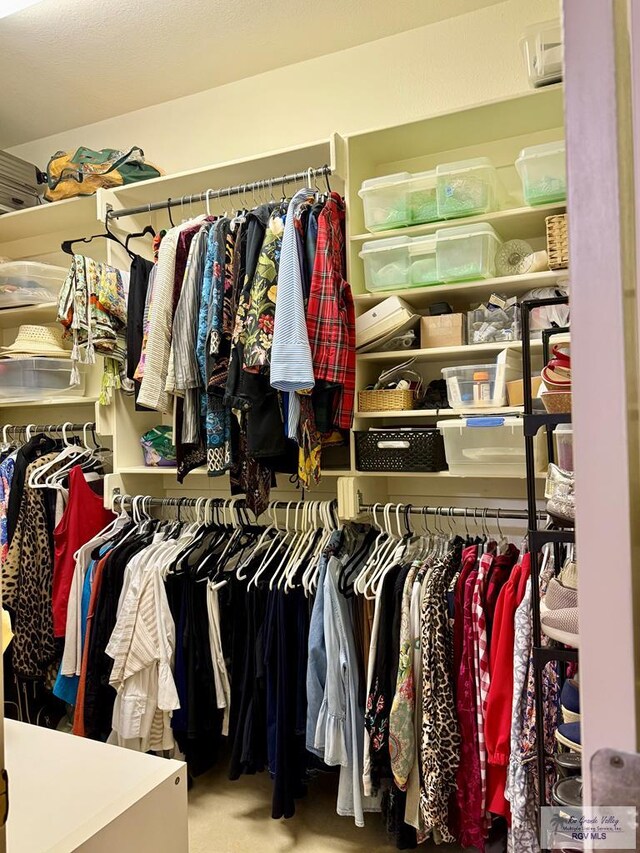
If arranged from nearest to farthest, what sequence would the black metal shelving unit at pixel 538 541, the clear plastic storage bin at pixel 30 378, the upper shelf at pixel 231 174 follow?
1. the black metal shelving unit at pixel 538 541
2. the upper shelf at pixel 231 174
3. the clear plastic storage bin at pixel 30 378

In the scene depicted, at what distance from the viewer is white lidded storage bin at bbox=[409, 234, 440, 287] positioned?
7.07 feet

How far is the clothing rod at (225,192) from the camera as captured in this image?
230 cm

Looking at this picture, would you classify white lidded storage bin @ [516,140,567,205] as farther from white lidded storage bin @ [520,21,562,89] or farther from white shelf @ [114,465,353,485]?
white shelf @ [114,465,353,485]

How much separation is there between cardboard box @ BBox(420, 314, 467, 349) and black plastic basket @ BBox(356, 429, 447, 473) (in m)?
0.34

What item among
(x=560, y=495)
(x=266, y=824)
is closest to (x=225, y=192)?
(x=560, y=495)

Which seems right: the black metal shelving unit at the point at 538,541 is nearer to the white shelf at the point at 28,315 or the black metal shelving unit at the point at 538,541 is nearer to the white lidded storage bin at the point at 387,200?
the white lidded storage bin at the point at 387,200

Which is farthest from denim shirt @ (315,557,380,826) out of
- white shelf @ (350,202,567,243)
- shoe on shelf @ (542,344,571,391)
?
white shelf @ (350,202,567,243)

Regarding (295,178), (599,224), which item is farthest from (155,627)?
(599,224)

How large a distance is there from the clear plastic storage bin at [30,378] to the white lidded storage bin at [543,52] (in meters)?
2.27

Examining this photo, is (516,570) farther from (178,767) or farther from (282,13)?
(282,13)

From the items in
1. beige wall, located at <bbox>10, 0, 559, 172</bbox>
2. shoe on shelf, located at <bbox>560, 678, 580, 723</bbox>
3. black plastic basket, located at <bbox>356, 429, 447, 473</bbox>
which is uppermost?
beige wall, located at <bbox>10, 0, 559, 172</bbox>

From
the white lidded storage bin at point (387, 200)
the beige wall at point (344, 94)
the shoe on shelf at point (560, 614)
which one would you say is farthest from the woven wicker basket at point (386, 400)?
the beige wall at point (344, 94)

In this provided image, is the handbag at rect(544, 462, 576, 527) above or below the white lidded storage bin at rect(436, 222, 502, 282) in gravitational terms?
below

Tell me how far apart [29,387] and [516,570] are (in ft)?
7.47
